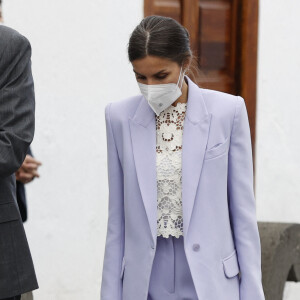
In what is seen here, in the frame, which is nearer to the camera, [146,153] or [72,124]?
[146,153]

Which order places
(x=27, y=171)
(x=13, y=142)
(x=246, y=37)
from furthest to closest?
(x=246, y=37) → (x=27, y=171) → (x=13, y=142)

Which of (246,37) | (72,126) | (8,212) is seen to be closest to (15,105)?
(8,212)

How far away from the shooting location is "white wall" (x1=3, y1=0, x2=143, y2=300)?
5570mm

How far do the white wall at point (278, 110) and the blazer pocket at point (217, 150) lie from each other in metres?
3.31

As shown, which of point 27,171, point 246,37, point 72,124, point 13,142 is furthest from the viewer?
point 246,37

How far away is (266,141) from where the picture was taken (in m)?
6.41

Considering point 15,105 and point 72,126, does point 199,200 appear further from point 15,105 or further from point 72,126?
point 72,126

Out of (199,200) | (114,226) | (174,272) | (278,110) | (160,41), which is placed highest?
(160,41)

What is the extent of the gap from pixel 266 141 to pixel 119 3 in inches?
51.5

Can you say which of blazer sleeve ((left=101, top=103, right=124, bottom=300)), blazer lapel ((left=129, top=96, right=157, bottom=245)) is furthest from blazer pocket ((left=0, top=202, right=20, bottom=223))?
blazer lapel ((left=129, top=96, right=157, bottom=245))

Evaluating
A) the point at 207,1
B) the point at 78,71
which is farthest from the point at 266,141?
the point at 78,71

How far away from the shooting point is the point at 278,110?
21.2 feet

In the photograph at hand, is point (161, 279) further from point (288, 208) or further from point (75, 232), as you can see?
point (288, 208)

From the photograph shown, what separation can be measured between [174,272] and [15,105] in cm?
69
